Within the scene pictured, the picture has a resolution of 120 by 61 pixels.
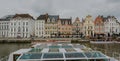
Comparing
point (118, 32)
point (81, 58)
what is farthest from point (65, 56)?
point (118, 32)

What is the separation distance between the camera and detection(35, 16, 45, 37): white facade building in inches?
4055

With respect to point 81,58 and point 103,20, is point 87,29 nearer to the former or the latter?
point 103,20

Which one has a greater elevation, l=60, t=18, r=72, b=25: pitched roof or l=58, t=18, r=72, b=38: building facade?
l=60, t=18, r=72, b=25: pitched roof

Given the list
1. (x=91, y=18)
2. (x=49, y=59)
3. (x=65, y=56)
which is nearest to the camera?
(x=49, y=59)

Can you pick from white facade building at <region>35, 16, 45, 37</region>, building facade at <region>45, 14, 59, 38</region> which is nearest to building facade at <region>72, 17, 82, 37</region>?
building facade at <region>45, 14, 59, 38</region>

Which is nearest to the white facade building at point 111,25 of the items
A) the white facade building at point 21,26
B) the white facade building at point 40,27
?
the white facade building at point 40,27

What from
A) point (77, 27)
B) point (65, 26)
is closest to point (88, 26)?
point (77, 27)

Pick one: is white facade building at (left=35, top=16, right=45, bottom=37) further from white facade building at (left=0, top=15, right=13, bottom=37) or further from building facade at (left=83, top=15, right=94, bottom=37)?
building facade at (left=83, top=15, right=94, bottom=37)

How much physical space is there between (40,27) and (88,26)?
1908 centimetres

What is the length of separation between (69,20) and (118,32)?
21.2 m

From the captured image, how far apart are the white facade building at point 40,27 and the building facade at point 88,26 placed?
16.5 metres

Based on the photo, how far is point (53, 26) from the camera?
340 feet

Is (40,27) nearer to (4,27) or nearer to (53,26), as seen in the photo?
(53,26)

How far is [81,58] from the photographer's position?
13.4 m
